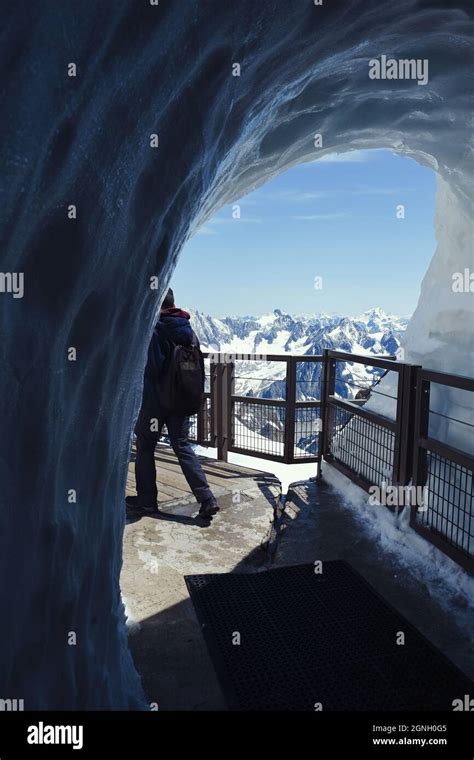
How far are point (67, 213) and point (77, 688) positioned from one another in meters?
1.57

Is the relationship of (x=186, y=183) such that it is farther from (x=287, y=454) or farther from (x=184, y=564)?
(x=287, y=454)

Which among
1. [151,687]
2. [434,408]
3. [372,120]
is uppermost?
[372,120]

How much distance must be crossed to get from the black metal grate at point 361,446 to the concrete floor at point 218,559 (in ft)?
1.42

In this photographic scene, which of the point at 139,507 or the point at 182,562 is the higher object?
the point at 139,507

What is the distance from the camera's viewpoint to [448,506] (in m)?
4.37

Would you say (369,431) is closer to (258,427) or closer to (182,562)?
(258,427)

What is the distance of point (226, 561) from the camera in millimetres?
4590

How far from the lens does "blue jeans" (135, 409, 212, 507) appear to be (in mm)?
5289

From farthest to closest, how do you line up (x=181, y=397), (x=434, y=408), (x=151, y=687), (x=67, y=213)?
(x=434, y=408) < (x=181, y=397) < (x=151, y=687) < (x=67, y=213)

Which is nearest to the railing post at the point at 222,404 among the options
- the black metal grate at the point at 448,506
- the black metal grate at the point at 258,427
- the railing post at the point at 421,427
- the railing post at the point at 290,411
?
the black metal grate at the point at 258,427

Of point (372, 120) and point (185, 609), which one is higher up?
point (372, 120)

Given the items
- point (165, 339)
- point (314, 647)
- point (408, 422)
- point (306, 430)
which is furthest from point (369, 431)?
point (314, 647)

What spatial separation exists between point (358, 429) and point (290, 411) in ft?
4.22

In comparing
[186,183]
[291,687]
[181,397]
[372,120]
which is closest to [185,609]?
[291,687]
